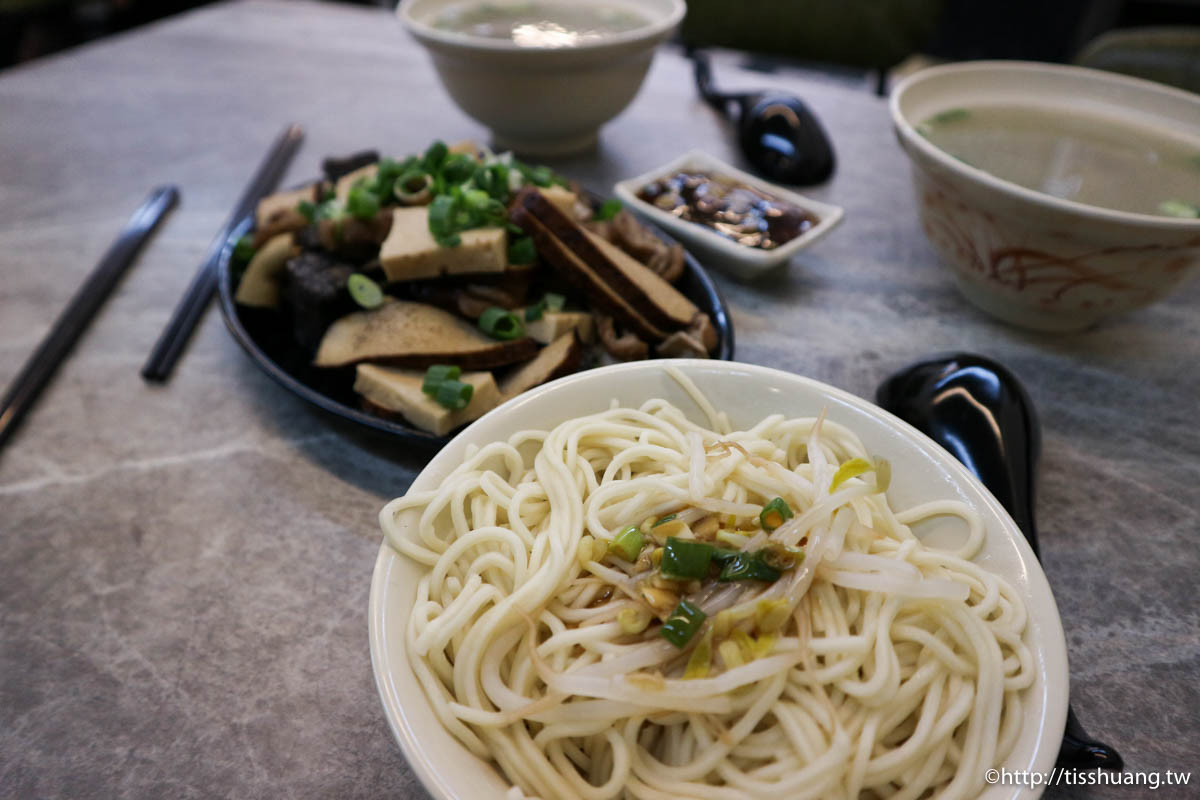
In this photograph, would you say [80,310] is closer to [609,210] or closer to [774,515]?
[609,210]

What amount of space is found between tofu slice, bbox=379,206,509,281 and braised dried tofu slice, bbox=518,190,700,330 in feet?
0.36

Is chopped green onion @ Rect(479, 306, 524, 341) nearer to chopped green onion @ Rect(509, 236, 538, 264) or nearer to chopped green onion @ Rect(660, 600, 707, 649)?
chopped green onion @ Rect(509, 236, 538, 264)

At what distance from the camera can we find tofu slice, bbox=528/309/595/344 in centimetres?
170

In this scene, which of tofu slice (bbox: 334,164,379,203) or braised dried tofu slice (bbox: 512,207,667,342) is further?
tofu slice (bbox: 334,164,379,203)

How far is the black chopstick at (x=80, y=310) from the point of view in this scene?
5.53ft

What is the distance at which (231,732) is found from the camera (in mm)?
1132

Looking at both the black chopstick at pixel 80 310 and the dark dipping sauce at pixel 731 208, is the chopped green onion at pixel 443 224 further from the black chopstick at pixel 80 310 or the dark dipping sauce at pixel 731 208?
the black chopstick at pixel 80 310

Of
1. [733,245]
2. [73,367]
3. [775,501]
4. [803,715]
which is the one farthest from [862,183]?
[73,367]

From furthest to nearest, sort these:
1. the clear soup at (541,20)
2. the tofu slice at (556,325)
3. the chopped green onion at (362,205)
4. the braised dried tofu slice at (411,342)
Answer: the clear soup at (541,20), the chopped green onion at (362,205), the tofu slice at (556,325), the braised dried tofu slice at (411,342)

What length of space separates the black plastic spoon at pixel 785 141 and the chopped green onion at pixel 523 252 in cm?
110

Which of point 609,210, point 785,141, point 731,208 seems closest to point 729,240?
point 731,208

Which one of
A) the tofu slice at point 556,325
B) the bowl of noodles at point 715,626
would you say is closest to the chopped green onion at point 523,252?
the tofu slice at point 556,325

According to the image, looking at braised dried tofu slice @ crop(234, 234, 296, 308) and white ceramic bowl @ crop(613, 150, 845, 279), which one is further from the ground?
braised dried tofu slice @ crop(234, 234, 296, 308)

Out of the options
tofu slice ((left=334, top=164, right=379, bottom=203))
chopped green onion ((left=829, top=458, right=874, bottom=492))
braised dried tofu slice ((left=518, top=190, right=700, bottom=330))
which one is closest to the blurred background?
tofu slice ((left=334, top=164, right=379, bottom=203))
